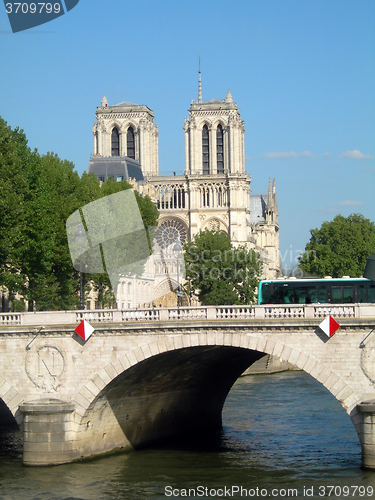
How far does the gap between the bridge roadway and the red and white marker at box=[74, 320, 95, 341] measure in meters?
0.26

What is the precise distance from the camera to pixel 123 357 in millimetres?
29484

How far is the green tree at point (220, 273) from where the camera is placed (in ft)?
211

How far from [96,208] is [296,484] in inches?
949

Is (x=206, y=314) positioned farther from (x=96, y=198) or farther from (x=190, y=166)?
(x=190, y=166)

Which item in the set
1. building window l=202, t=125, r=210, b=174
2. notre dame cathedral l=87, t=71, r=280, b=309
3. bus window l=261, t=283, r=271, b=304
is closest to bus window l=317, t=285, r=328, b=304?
bus window l=261, t=283, r=271, b=304

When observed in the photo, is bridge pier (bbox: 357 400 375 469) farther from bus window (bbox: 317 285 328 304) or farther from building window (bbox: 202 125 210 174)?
building window (bbox: 202 125 210 174)

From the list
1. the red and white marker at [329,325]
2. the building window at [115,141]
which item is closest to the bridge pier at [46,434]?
the red and white marker at [329,325]

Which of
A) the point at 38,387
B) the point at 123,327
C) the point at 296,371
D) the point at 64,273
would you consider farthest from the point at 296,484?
the point at 296,371

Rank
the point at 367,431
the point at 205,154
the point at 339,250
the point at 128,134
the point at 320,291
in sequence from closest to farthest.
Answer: the point at 367,431 < the point at 320,291 < the point at 339,250 < the point at 205,154 < the point at 128,134

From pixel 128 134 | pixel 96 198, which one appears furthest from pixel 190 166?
pixel 96 198

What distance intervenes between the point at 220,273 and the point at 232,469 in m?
35.8

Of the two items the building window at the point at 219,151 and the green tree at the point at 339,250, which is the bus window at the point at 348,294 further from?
the building window at the point at 219,151

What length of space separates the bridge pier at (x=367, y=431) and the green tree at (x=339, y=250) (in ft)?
184

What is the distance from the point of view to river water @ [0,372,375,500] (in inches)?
1031
